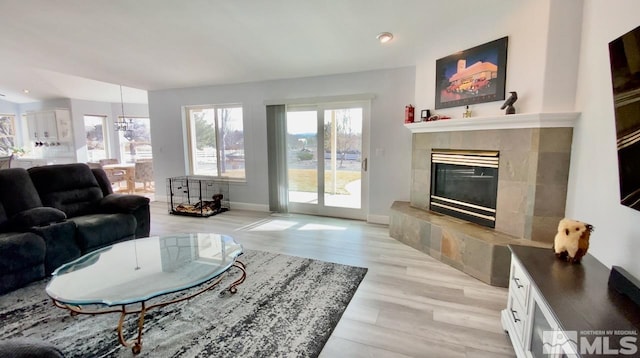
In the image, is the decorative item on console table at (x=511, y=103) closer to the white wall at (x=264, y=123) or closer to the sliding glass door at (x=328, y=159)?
the white wall at (x=264, y=123)

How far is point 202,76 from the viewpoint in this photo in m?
4.89

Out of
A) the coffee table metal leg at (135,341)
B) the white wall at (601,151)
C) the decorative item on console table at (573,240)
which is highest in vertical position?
the white wall at (601,151)

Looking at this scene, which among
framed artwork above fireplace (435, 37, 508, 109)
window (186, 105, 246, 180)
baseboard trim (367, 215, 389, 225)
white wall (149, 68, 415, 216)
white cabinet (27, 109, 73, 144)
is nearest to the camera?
framed artwork above fireplace (435, 37, 508, 109)

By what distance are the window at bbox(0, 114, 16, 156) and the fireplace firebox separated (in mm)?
11324

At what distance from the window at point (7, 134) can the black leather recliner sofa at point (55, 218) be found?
758cm

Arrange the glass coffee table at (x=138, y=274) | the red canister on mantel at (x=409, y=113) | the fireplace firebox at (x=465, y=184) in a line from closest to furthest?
1. the glass coffee table at (x=138, y=274)
2. the fireplace firebox at (x=465, y=184)
3. the red canister on mantel at (x=409, y=113)

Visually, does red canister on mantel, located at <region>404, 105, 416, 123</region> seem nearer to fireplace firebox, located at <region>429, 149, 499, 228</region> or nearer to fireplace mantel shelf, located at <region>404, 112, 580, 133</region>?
fireplace mantel shelf, located at <region>404, 112, 580, 133</region>

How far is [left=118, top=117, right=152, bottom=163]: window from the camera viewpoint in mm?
8883

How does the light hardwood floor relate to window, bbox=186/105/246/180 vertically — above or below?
below

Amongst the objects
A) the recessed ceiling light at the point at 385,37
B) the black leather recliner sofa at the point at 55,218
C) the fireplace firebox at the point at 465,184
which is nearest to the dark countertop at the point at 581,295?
the fireplace firebox at the point at 465,184

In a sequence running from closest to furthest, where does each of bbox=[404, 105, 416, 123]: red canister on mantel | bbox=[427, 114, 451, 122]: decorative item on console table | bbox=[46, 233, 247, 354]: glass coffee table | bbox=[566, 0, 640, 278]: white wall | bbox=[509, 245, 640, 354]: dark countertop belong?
bbox=[509, 245, 640, 354]: dark countertop, bbox=[566, 0, 640, 278]: white wall, bbox=[46, 233, 247, 354]: glass coffee table, bbox=[427, 114, 451, 122]: decorative item on console table, bbox=[404, 105, 416, 123]: red canister on mantel

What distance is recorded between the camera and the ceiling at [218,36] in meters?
2.88
